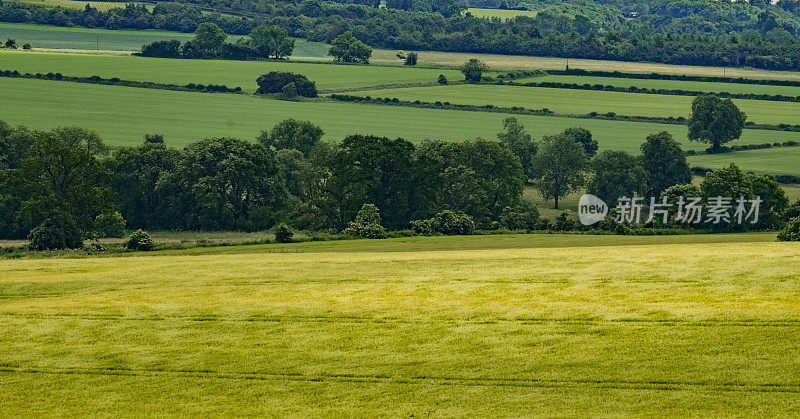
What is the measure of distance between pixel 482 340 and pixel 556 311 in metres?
4.45

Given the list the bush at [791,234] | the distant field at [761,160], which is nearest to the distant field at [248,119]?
the distant field at [761,160]

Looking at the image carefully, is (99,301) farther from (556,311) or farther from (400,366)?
(556,311)

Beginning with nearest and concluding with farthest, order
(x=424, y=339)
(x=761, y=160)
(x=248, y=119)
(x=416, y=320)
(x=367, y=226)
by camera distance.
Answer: (x=424, y=339) → (x=416, y=320) → (x=367, y=226) → (x=761, y=160) → (x=248, y=119)

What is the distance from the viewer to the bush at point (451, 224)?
3477 inches

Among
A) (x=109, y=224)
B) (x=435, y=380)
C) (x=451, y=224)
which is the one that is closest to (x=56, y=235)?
(x=109, y=224)

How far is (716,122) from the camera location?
16388 centimetres

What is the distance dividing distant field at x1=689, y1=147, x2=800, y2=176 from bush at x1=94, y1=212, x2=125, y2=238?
287 feet

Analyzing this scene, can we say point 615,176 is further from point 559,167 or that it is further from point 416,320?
point 416,320

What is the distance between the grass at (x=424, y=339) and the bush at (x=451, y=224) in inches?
1354

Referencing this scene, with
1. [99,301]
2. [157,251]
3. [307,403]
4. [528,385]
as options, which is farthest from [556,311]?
[157,251]

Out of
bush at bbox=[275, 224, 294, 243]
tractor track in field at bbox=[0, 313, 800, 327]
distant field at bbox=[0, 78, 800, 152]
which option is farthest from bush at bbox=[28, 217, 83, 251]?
distant field at bbox=[0, 78, 800, 152]

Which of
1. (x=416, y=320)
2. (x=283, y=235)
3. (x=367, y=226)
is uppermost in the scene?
(x=416, y=320)

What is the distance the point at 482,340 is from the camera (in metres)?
37.4

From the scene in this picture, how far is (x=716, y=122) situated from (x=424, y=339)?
137103 millimetres
